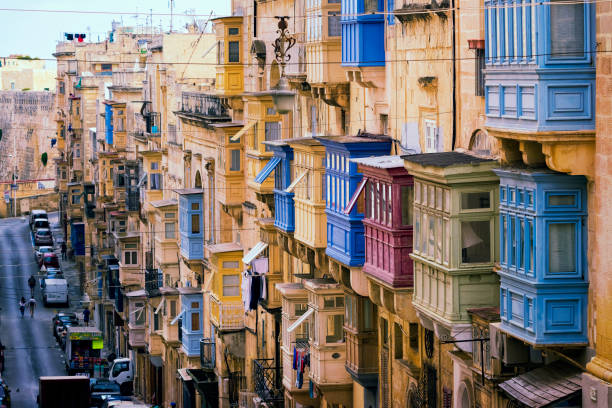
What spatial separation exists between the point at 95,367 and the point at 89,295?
17.1 m

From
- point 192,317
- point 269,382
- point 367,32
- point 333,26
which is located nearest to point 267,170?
point 333,26

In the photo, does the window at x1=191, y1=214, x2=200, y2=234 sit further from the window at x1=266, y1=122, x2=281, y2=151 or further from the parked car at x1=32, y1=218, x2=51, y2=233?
the parked car at x1=32, y1=218, x2=51, y2=233

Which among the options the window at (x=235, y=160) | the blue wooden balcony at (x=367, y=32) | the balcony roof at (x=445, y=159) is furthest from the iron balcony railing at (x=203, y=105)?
the balcony roof at (x=445, y=159)

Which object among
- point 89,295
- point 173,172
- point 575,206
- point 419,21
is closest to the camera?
point 575,206

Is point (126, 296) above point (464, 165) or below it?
below

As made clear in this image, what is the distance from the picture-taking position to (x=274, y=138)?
37.3 metres

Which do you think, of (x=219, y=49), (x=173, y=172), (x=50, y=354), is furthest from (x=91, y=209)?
(x=219, y=49)

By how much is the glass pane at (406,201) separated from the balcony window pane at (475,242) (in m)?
2.81

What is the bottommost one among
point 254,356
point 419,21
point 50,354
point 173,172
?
point 50,354

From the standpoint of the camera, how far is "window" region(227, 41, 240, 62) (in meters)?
41.0

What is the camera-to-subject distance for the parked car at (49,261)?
309ft

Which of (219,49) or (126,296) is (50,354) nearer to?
(126,296)

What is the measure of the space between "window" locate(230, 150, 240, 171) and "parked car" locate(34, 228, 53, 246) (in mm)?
67208

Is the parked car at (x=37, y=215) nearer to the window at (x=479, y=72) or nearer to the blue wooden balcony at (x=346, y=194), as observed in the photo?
the blue wooden balcony at (x=346, y=194)
